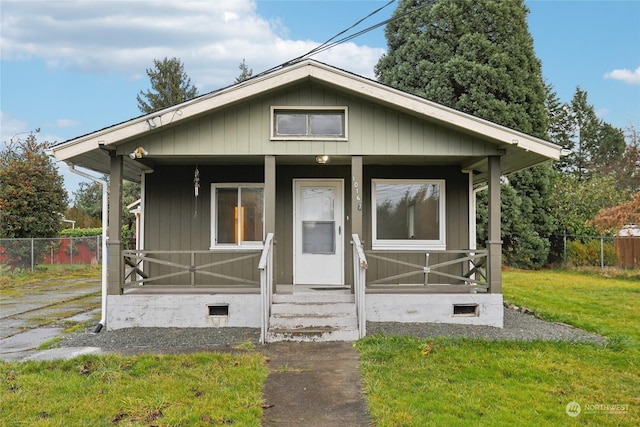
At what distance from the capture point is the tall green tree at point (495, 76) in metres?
18.2

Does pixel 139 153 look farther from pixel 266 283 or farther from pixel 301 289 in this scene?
pixel 301 289

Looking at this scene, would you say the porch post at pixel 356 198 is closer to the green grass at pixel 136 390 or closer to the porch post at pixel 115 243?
the green grass at pixel 136 390

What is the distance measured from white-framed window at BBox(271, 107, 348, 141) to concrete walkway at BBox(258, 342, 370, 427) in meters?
3.30

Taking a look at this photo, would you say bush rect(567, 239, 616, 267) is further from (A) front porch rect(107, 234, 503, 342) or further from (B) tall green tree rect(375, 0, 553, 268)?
(A) front porch rect(107, 234, 503, 342)

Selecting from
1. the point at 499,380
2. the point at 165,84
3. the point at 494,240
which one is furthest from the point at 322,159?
the point at 165,84

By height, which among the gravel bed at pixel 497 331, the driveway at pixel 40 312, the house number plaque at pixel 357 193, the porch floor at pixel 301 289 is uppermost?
the house number plaque at pixel 357 193

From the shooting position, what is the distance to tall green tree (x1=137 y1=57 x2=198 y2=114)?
3406 centimetres

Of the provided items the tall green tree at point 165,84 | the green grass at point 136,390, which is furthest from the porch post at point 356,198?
the tall green tree at point 165,84

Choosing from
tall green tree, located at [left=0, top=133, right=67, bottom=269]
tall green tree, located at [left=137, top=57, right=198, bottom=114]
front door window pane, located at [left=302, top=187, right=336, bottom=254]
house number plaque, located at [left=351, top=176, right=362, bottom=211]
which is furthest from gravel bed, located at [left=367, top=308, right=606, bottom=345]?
tall green tree, located at [left=137, top=57, right=198, bottom=114]

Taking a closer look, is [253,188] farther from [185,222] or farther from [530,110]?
[530,110]

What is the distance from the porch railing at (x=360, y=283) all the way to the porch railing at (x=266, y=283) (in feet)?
4.27

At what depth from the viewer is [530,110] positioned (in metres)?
18.7

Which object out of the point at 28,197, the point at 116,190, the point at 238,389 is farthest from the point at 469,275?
the point at 28,197

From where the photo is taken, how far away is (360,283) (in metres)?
6.98
